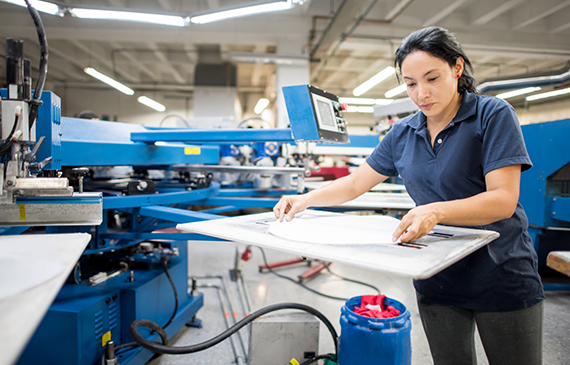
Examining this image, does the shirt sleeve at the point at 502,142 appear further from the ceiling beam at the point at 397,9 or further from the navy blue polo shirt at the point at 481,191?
the ceiling beam at the point at 397,9

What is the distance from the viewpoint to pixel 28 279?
0.57 meters

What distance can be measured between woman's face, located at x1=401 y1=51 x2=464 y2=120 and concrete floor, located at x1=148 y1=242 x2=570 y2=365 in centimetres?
151

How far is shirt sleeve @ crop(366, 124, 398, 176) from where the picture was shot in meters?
1.17

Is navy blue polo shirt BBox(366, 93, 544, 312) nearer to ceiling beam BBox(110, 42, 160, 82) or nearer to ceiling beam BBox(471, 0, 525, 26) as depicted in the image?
ceiling beam BBox(471, 0, 525, 26)

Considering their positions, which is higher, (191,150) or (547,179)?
(191,150)

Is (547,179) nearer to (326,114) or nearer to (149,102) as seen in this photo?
(326,114)

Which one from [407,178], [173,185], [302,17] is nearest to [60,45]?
[302,17]

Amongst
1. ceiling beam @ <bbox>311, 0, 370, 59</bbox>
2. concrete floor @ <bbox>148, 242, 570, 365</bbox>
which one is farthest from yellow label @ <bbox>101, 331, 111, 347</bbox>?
ceiling beam @ <bbox>311, 0, 370, 59</bbox>

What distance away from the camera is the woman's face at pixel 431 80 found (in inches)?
35.4

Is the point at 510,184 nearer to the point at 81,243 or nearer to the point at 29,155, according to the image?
the point at 81,243

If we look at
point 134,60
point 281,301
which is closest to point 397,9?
point 281,301

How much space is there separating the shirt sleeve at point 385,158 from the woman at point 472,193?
13cm

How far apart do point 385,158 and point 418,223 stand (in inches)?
19.4

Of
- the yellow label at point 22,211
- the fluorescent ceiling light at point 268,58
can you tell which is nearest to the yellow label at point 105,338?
the yellow label at point 22,211
